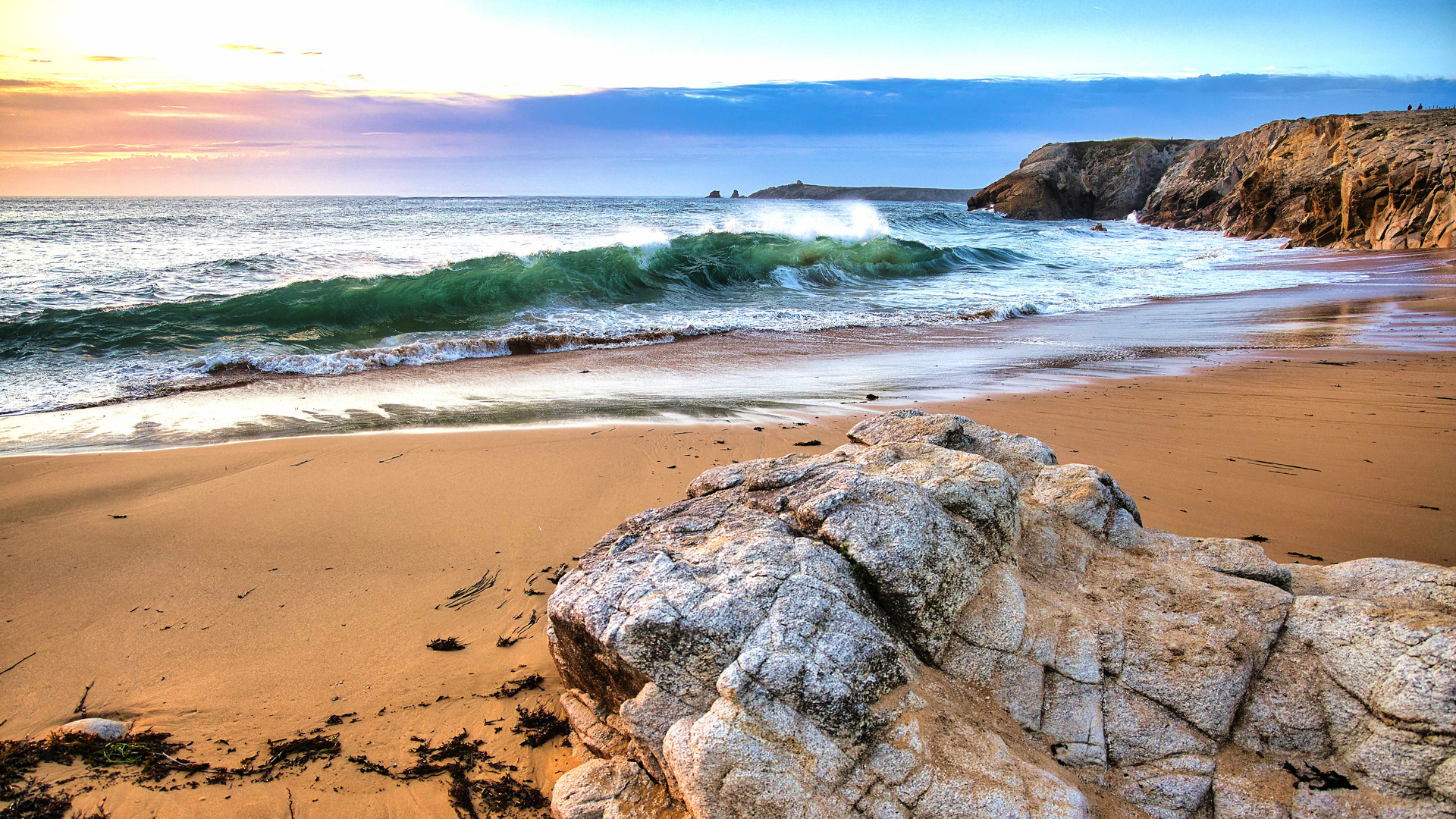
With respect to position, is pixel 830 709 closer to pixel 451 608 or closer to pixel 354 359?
pixel 451 608

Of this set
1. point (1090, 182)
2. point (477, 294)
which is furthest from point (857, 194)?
point (477, 294)

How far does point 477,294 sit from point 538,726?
1279 centimetres

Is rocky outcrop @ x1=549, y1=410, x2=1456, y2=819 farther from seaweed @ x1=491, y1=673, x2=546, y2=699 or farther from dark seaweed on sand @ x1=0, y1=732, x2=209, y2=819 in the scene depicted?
dark seaweed on sand @ x1=0, y1=732, x2=209, y2=819

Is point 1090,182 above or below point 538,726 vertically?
above

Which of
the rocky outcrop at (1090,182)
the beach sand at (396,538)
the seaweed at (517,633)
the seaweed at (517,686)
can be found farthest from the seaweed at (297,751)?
the rocky outcrop at (1090,182)

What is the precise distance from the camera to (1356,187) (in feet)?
85.0

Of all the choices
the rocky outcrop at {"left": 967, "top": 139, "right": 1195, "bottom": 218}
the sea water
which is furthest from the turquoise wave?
the rocky outcrop at {"left": 967, "top": 139, "right": 1195, "bottom": 218}

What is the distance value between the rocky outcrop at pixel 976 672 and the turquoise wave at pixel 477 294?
10555 millimetres

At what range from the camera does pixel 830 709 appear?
1.95m

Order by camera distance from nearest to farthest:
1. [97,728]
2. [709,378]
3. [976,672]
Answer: [976,672] < [97,728] < [709,378]

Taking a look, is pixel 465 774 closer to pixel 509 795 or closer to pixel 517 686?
pixel 509 795

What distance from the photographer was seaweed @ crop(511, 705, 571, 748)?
103 inches

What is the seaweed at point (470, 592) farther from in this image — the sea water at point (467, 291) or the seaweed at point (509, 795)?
the sea water at point (467, 291)

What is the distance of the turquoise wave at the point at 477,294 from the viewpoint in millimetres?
10922
